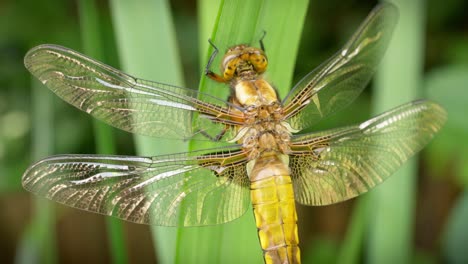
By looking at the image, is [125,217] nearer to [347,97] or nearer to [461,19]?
[347,97]

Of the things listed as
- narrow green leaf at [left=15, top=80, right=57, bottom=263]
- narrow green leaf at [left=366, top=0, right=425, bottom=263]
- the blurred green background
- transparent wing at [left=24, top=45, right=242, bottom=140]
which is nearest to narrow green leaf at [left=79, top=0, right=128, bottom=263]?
the blurred green background

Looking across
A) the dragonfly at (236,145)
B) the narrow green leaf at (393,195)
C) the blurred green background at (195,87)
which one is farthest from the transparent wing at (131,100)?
the narrow green leaf at (393,195)

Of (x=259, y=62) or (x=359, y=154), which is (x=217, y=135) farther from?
(x=359, y=154)

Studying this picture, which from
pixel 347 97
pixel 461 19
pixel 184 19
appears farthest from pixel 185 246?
pixel 461 19

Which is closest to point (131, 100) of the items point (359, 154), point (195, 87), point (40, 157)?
point (359, 154)

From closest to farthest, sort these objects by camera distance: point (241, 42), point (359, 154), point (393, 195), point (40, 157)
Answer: point (241, 42) < point (359, 154) < point (393, 195) < point (40, 157)

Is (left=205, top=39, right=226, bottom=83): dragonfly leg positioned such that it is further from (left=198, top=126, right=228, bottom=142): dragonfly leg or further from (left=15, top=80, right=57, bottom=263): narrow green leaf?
(left=15, top=80, right=57, bottom=263): narrow green leaf

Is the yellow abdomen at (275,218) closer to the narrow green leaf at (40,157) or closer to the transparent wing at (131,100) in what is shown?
the transparent wing at (131,100)
